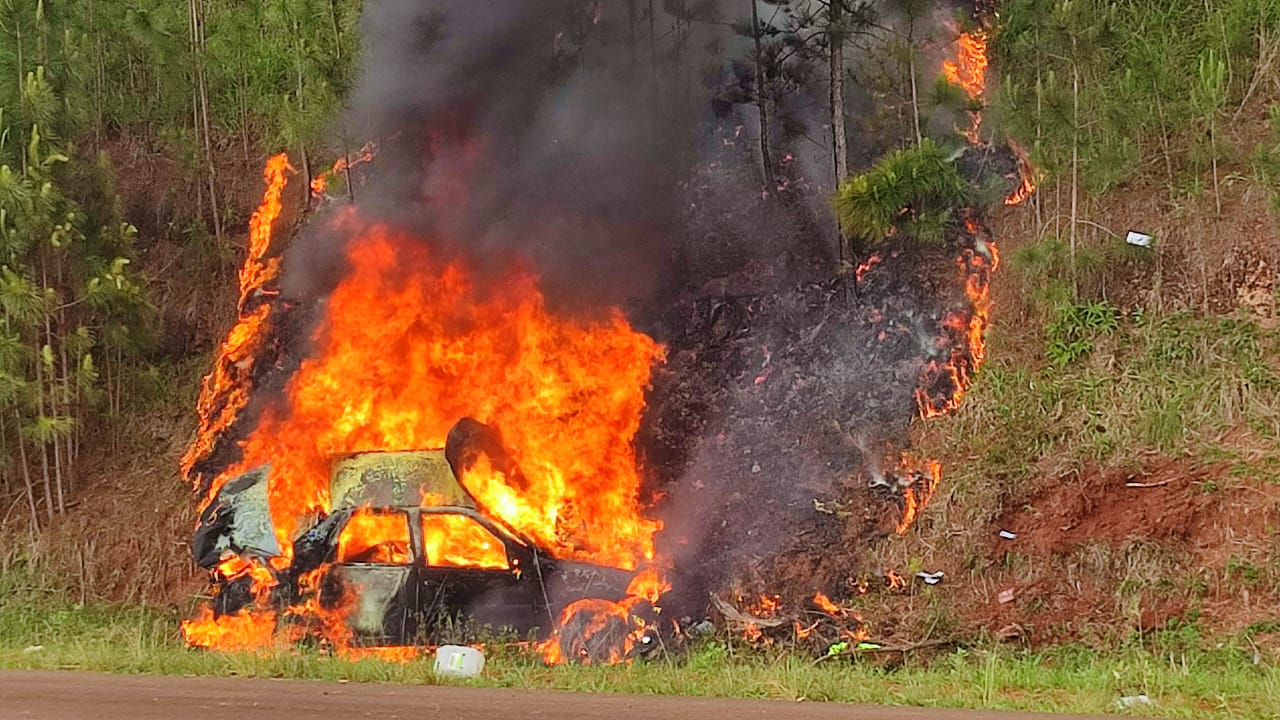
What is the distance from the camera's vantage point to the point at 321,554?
9461 millimetres

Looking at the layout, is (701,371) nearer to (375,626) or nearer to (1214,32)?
(375,626)

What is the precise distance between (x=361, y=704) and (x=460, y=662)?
1.71m

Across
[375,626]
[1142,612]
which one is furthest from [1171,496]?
[375,626]

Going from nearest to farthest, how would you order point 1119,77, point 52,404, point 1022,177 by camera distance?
point 52,404 < point 1119,77 < point 1022,177

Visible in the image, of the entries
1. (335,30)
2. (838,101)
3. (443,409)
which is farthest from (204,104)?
(838,101)

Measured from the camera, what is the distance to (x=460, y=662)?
7.68 m

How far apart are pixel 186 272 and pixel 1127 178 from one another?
12.4m

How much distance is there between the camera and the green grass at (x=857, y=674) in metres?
6.68

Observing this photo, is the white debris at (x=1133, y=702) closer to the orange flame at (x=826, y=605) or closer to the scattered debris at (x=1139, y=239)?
the orange flame at (x=826, y=605)

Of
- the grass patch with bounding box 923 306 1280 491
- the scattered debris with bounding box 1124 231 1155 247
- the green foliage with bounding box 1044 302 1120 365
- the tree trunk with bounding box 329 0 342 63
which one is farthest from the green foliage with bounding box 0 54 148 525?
the scattered debris with bounding box 1124 231 1155 247

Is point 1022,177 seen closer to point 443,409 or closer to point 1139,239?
point 1139,239

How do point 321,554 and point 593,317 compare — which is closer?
point 321,554

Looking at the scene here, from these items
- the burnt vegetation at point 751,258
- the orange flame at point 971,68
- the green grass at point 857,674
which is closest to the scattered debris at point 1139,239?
the burnt vegetation at point 751,258

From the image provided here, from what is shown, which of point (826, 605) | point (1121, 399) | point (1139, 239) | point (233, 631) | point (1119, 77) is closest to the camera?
point (826, 605)
